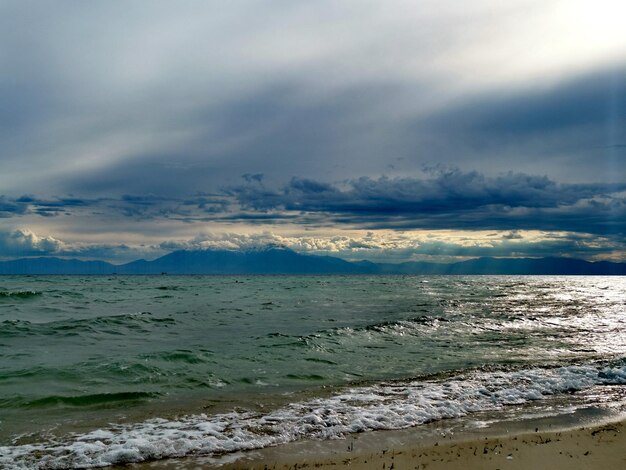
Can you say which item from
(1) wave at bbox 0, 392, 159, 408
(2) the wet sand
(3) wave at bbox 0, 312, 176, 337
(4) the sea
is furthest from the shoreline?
(3) wave at bbox 0, 312, 176, 337

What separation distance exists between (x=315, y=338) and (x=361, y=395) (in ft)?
29.8

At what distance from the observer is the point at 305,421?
9.54m

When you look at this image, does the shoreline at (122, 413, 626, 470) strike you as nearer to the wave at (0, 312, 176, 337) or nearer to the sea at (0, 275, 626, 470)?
the sea at (0, 275, 626, 470)

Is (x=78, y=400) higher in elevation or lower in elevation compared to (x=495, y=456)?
lower

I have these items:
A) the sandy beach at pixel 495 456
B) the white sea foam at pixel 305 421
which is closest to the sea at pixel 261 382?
the white sea foam at pixel 305 421

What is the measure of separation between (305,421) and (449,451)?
9.66 ft

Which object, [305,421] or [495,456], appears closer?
[495,456]

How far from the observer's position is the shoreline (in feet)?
24.3

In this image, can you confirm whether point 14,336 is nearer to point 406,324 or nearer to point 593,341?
point 406,324

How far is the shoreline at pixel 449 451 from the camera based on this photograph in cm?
740

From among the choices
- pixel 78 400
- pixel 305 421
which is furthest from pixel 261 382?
pixel 78 400

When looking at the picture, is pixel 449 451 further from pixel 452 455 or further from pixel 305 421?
pixel 305 421

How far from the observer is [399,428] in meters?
9.29

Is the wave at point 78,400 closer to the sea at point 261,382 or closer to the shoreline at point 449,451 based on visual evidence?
the sea at point 261,382
